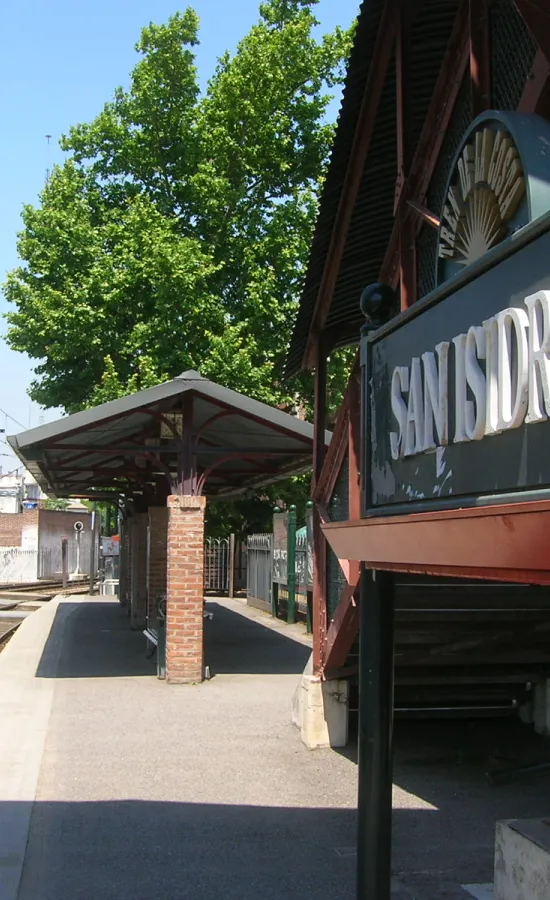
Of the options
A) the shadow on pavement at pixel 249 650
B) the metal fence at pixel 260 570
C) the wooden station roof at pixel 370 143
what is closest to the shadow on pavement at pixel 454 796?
the wooden station roof at pixel 370 143

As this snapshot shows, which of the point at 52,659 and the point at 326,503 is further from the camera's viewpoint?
the point at 52,659

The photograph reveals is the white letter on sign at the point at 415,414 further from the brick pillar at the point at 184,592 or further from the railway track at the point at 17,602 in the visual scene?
the railway track at the point at 17,602

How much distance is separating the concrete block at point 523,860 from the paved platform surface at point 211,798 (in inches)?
22.6

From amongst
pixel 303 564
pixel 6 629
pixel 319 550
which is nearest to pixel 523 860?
pixel 319 550

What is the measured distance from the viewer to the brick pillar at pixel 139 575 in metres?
18.1

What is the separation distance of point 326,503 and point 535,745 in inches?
106

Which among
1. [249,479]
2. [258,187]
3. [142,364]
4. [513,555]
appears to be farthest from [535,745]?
[258,187]

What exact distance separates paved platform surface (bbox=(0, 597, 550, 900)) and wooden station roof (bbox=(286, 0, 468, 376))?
3.54 m

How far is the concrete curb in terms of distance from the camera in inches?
215

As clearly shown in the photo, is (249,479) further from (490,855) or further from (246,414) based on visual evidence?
(490,855)

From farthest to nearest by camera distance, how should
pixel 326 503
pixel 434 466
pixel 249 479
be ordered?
pixel 249 479 < pixel 326 503 < pixel 434 466

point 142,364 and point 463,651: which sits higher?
point 142,364

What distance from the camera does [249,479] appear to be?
17.6m

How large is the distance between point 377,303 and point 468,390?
1.11 meters
